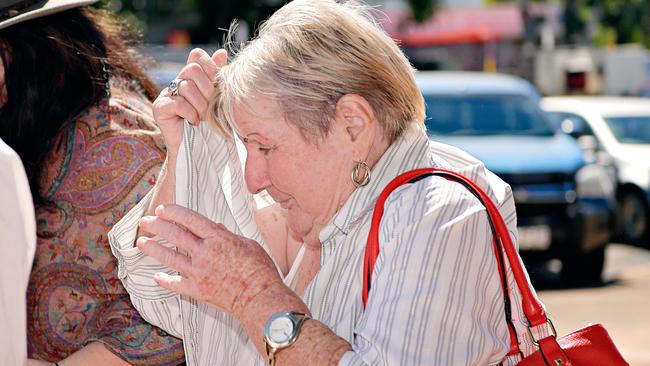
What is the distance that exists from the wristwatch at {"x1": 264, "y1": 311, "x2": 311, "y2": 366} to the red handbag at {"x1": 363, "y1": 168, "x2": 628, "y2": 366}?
13 cm

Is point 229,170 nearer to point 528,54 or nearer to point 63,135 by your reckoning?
point 63,135

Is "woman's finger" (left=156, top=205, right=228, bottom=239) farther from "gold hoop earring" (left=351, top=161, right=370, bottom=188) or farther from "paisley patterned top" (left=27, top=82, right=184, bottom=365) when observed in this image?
"paisley patterned top" (left=27, top=82, right=184, bottom=365)

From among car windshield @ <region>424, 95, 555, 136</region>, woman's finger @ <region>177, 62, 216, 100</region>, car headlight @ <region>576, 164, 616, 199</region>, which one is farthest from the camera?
car windshield @ <region>424, 95, 555, 136</region>

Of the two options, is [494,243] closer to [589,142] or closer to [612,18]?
[589,142]

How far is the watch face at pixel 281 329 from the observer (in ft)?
6.64

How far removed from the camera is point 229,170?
2590 millimetres

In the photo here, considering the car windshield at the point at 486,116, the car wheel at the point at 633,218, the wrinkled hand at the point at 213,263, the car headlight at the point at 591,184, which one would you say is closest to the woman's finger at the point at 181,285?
the wrinkled hand at the point at 213,263

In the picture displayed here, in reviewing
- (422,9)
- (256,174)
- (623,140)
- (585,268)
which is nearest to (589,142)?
(623,140)

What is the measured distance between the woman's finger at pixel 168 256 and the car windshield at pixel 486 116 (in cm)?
761

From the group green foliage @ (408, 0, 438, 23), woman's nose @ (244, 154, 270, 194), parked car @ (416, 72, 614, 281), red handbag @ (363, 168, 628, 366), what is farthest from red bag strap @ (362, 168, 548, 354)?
green foliage @ (408, 0, 438, 23)

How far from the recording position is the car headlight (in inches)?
381

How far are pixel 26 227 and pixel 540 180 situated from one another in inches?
322

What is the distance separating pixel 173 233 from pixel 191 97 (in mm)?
393

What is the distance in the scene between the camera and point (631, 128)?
42.8 feet
